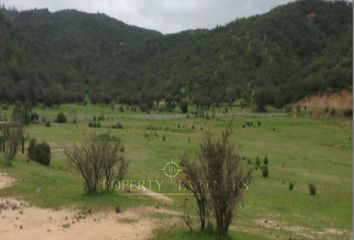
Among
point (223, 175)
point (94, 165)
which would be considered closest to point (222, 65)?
point (94, 165)

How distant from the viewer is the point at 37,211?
2191 cm

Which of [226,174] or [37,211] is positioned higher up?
[226,174]

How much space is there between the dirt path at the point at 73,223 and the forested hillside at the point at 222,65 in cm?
8476

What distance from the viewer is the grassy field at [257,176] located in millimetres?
22922

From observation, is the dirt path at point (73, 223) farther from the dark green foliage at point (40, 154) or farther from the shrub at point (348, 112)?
the shrub at point (348, 112)

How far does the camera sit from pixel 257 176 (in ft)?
118

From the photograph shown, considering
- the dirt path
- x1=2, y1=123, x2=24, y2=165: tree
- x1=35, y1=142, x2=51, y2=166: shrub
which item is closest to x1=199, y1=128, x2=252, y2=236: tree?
the dirt path

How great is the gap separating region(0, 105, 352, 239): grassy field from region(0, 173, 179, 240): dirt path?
3.12 feet

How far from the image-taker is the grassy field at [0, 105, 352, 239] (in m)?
22.9

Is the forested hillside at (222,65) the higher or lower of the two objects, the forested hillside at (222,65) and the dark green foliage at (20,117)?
the higher

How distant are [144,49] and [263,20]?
45551 mm

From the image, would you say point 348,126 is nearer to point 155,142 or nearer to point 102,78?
point 155,142

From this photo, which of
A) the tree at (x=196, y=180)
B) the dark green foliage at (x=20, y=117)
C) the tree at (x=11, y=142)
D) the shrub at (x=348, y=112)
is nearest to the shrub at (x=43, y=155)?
the tree at (x=11, y=142)

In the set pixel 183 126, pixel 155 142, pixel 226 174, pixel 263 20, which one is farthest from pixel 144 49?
pixel 226 174
